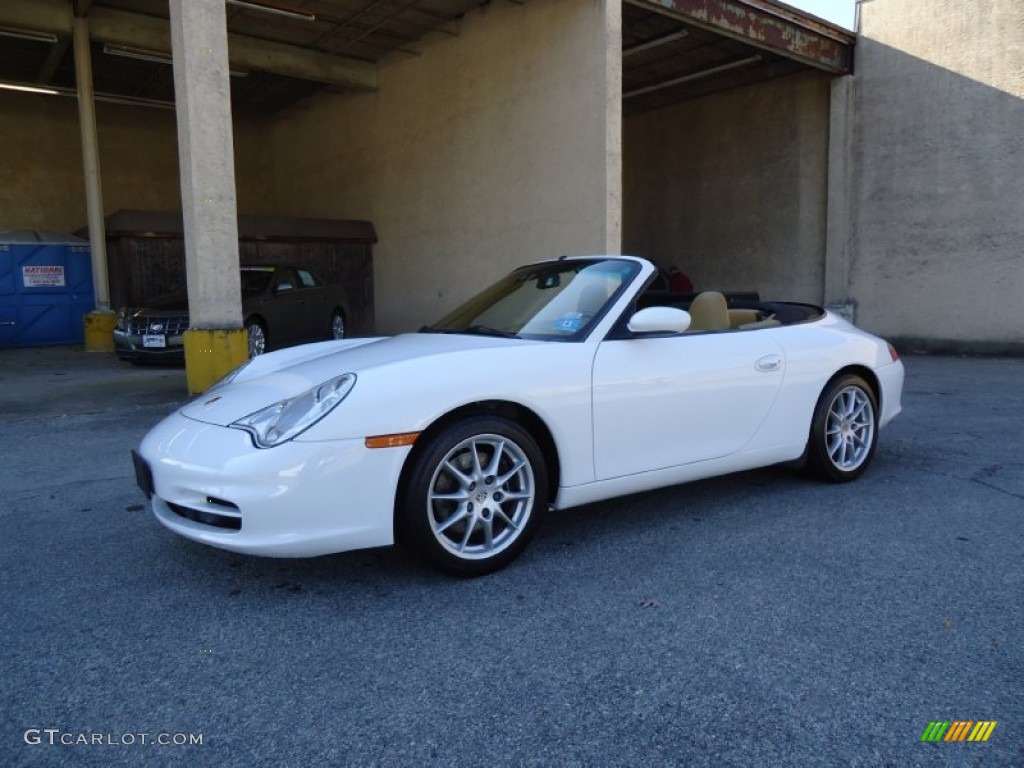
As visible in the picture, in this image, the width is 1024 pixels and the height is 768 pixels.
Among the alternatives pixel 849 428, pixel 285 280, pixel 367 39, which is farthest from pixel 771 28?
pixel 849 428

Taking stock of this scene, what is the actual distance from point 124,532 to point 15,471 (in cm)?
198

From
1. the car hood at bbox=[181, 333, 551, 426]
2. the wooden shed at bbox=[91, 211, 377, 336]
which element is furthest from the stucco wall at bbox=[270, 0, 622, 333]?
the car hood at bbox=[181, 333, 551, 426]

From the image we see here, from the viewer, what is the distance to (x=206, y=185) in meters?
7.95

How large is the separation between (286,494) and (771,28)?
1240 cm

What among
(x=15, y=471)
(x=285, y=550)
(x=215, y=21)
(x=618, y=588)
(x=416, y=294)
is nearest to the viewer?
(x=285, y=550)

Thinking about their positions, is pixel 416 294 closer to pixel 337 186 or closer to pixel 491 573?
pixel 337 186

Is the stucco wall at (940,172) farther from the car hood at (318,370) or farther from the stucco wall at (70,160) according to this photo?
the stucco wall at (70,160)

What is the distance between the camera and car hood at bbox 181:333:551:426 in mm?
3094

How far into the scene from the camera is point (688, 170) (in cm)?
1723

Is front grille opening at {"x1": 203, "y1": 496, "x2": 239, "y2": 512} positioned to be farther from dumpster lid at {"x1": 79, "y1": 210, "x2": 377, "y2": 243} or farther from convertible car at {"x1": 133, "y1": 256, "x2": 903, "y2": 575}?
dumpster lid at {"x1": 79, "y1": 210, "x2": 377, "y2": 243}

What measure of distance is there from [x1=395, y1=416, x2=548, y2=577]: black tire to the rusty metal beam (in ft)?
29.4

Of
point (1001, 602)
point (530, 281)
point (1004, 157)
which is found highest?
point (1004, 157)

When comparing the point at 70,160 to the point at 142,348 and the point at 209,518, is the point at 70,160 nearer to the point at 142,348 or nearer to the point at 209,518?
the point at 142,348

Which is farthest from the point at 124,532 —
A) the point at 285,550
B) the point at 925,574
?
the point at 925,574
